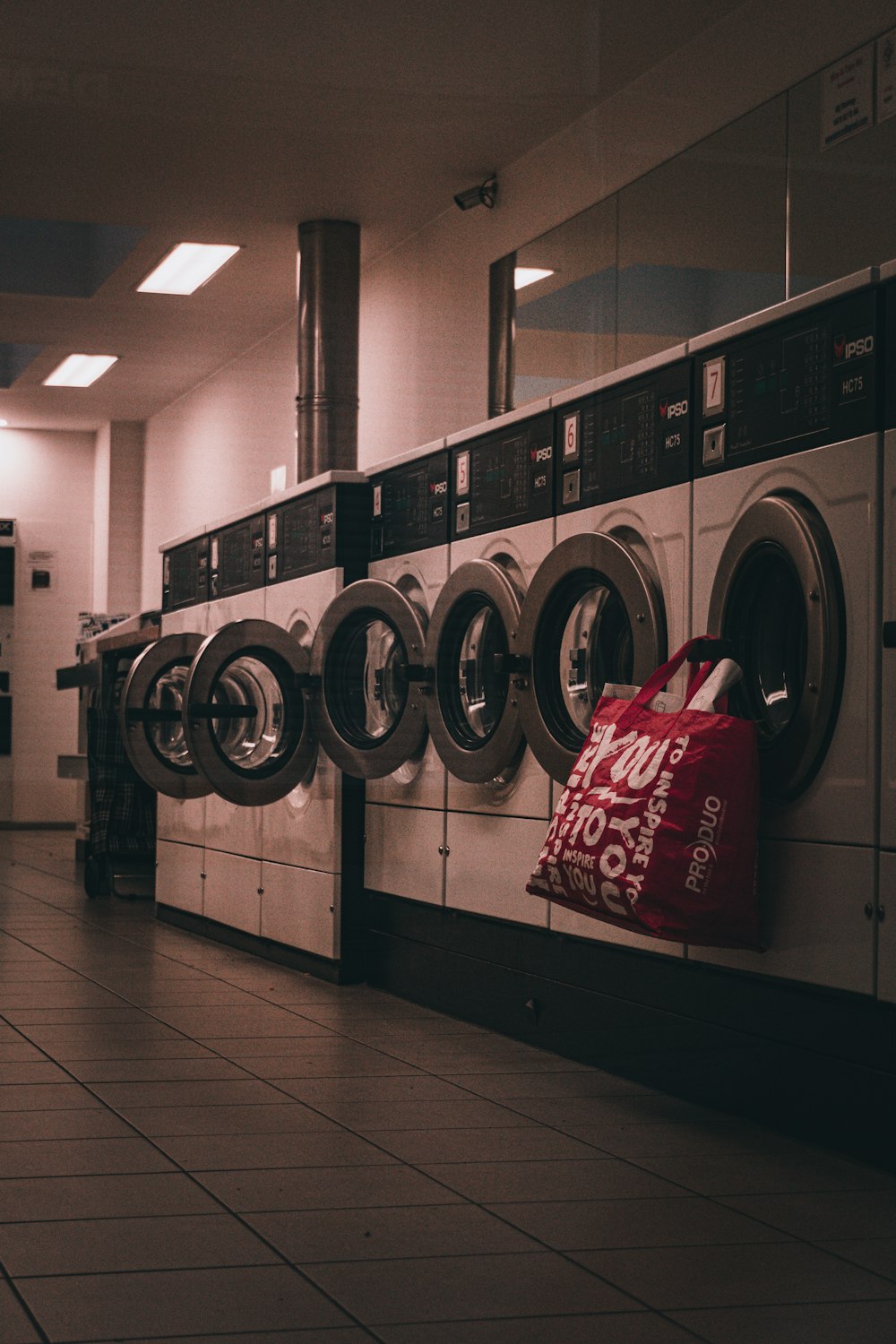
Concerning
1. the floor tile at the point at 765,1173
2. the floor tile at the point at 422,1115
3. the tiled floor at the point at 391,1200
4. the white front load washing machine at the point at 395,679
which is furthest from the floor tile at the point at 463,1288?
the white front load washing machine at the point at 395,679

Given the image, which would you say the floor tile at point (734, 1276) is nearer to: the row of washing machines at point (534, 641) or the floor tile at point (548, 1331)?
the floor tile at point (548, 1331)

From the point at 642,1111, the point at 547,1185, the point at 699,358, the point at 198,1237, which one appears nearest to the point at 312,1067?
the point at 642,1111

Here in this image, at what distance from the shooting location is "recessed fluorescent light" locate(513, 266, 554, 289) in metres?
3.93

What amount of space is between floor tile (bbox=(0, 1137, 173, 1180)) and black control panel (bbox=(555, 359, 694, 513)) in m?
1.46

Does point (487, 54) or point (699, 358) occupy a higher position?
point (487, 54)

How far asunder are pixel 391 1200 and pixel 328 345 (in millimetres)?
2941

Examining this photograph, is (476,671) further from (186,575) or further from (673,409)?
(186,575)

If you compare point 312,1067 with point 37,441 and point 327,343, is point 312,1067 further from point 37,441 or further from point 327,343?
point 327,343

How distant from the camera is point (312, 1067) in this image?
9.90 ft

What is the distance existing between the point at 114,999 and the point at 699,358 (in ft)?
6.57

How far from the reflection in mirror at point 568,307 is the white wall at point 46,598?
3.52 feet

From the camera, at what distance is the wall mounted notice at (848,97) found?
3.11 meters

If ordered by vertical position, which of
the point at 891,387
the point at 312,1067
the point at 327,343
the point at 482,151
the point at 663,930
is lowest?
the point at 312,1067

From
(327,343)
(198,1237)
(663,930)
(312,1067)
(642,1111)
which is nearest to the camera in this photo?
(198,1237)
